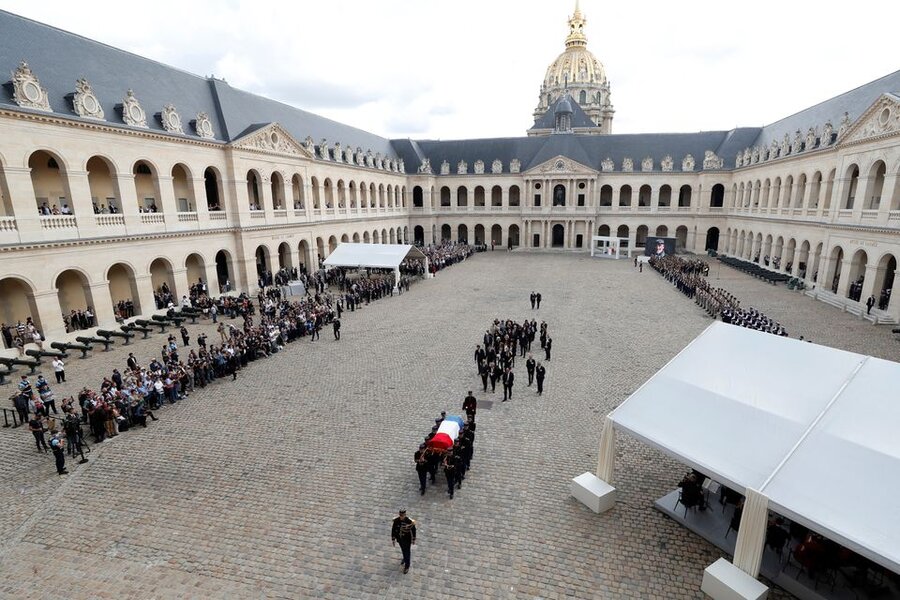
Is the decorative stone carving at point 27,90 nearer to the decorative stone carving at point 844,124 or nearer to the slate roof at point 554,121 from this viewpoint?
the decorative stone carving at point 844,124

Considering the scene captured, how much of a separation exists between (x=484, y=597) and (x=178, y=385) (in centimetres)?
1314

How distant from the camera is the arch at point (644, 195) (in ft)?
202

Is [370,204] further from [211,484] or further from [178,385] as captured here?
[211,484]

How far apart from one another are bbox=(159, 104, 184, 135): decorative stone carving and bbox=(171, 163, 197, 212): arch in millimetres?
2431

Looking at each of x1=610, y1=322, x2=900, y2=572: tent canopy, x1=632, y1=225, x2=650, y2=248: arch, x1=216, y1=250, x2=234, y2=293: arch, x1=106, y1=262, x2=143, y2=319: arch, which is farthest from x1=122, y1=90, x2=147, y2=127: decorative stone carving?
x1=632, y1=225, x2=650, y2=248: arch

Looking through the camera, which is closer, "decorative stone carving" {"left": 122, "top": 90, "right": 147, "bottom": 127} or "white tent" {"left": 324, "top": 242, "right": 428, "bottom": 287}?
"decorative stone carving" {"left": 122, "top": 90, "right": 147, "bottom": 127}

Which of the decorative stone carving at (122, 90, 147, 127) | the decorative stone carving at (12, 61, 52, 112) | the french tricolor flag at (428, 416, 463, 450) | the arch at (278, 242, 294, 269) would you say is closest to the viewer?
the french tricolor flag at (428, 416, 463, 450)

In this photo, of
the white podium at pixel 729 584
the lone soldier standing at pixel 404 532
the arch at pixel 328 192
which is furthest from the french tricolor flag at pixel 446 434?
the arch at pixel 328 192

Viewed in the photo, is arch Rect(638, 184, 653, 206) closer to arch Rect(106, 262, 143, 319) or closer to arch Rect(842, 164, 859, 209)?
arch Rect(842, 164, 859, 209)

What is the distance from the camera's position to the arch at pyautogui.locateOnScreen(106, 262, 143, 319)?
2558cm

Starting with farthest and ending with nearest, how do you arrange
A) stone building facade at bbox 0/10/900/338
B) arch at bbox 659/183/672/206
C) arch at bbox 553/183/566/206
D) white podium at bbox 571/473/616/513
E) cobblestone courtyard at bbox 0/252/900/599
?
arch at bbox 553/183/566/206 < arch at bbox 659/183/672/206 < stone building facade at bbox 0/10/900/338 < white podium at bbox 571/473/616/513 < cobblestone courtyard at bbox 0/252/900/599

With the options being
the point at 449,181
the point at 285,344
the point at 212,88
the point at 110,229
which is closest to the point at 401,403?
the point at 285,344

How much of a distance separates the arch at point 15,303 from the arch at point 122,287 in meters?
3.69

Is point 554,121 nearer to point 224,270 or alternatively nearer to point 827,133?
point 827,133
